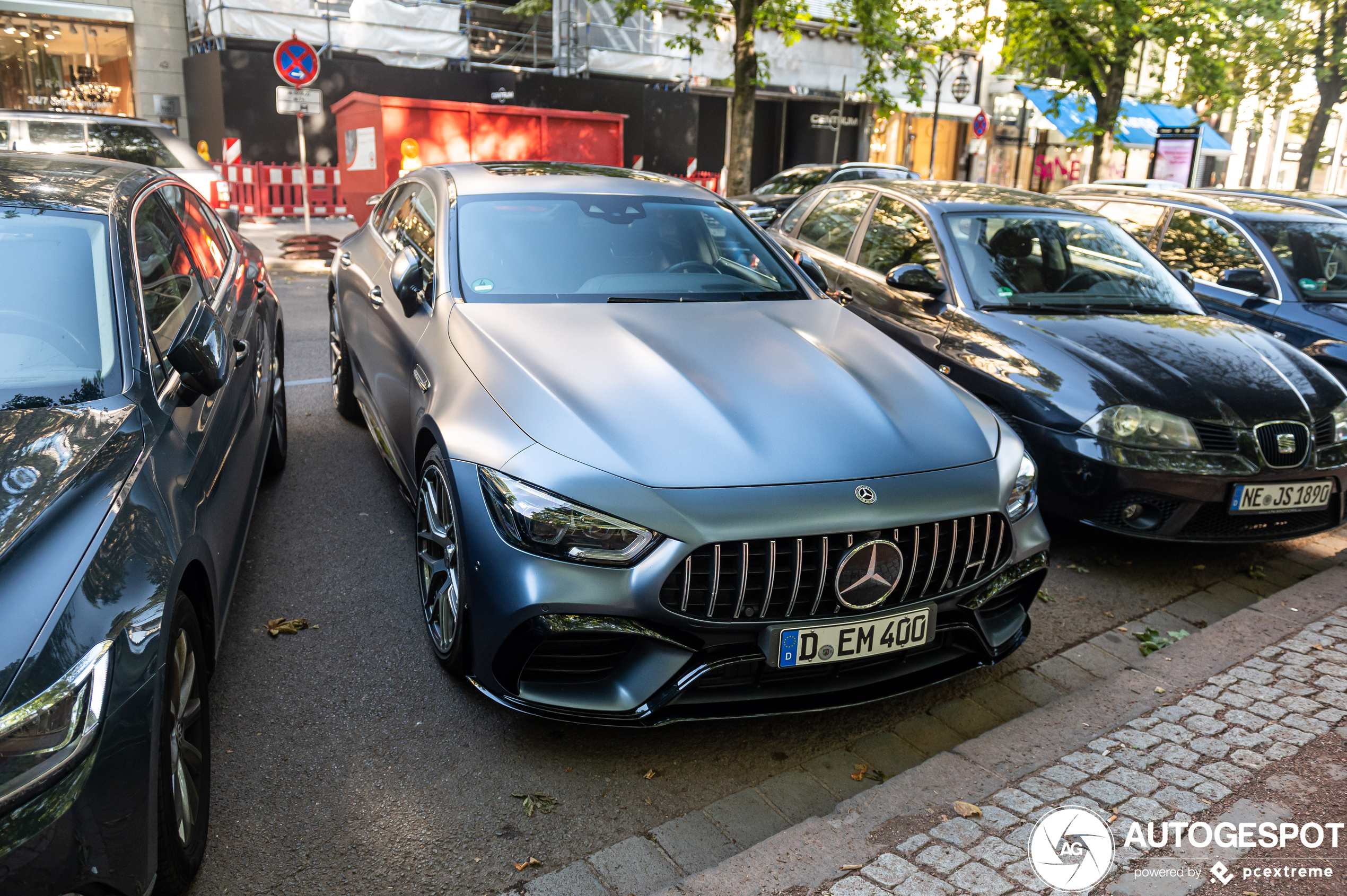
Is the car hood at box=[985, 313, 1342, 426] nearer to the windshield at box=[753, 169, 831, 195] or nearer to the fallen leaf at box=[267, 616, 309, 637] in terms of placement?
the fallen leaf at box=[267, 616, 309, 637]

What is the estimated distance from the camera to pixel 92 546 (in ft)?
6.60

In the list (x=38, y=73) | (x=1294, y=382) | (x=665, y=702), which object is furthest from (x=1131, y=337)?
(x=38, y=73)

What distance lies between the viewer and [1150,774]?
9.01ft

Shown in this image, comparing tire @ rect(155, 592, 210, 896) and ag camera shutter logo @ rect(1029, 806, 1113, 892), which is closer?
tire @ rect(155, 592, 210, 896)

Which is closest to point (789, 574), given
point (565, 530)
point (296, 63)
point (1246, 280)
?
point (565, 530)

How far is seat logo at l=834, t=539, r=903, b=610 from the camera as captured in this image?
2660mm

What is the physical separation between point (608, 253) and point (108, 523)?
2429 millimetres

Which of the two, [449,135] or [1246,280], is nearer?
[1246,280]

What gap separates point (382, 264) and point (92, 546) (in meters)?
2.95

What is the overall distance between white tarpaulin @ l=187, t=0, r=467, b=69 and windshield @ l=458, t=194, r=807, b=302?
59.1 feet

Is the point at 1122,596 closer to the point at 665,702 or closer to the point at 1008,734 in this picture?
the point at 1008,734

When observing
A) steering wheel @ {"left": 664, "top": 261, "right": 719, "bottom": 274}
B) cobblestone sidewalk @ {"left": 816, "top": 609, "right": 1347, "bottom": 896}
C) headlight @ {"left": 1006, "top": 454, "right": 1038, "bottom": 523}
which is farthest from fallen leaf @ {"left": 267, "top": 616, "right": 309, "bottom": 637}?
headlight @ {"left": 1006, "top": 454, "right": 1038, "bottom": 523}

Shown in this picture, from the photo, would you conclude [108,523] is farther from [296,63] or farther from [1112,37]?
[1112,37]

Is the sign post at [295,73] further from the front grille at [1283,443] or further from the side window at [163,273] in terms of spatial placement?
the front grille at [1283,443]
